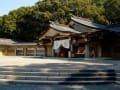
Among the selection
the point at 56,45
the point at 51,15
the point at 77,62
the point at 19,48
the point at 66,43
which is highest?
the point at 51,15

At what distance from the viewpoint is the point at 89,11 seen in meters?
38.6

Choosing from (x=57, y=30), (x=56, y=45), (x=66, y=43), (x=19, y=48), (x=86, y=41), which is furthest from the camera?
(x=19, y=48)

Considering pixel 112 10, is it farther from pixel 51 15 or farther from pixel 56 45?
pixel 56 45

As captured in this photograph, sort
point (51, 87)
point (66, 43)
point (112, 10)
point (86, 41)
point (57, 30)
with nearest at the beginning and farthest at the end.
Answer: point (51, 87), point (86, 41), point (66, 43), point (57, 30), point (112, 10)

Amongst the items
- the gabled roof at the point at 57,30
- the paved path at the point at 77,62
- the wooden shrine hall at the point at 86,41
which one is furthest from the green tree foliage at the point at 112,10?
the paved path at the point at 77,62

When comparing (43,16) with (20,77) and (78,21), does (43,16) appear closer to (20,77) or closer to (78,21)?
(78,21)

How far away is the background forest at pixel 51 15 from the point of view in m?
38.8

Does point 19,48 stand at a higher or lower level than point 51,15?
lower

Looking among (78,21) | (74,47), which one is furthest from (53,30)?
(74,47)

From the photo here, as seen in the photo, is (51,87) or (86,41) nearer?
(51,87)

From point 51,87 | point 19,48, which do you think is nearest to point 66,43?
point 19,48

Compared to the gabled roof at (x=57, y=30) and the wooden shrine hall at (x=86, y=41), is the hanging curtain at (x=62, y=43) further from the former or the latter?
the gabled roof at (x=57, y=30)

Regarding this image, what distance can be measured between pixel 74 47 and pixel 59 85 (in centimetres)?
1702

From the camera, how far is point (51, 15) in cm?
3916
